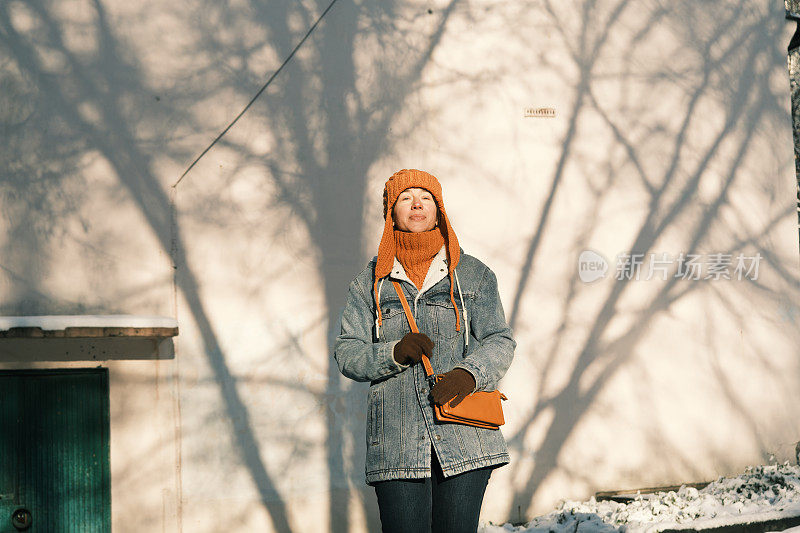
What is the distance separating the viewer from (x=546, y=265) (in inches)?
279

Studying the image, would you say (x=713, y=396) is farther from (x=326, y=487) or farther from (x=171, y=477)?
(x=171, y=477)

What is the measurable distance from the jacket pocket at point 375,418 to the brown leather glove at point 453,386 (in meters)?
0.25

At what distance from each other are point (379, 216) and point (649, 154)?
97.5 inches

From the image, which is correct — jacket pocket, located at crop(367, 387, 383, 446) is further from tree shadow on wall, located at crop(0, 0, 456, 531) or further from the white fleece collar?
tree shadow on wall, located at crop(0, 0, 456, 531)

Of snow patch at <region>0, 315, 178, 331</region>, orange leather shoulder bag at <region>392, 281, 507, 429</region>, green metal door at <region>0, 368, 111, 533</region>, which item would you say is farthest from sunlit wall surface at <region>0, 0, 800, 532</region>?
orange leather shoulder bag at <region>392, 281, 507, 429</region>

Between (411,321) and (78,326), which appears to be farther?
(78,326)

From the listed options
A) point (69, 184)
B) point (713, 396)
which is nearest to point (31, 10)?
point (69, 184)

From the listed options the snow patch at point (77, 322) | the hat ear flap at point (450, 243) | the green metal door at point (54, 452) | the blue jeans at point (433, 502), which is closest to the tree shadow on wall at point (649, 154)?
the snow patch at point (77, 322)

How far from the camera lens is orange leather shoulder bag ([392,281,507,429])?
288cm

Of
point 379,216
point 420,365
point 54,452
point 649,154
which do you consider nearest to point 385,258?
point 420,365

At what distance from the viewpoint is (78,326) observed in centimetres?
553

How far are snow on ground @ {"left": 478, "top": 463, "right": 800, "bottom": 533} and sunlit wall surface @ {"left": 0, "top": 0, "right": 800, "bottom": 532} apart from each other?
0.85 ft

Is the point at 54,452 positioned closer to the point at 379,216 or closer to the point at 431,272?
the point at 379,216

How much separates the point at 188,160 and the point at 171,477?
2289mm
